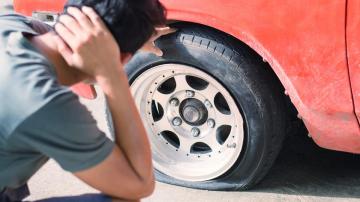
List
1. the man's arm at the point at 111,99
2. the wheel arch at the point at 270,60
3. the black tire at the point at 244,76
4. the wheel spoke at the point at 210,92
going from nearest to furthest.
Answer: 1. the man's arm at the point at 111,99
2. the wheel arch at the point at 270,60
3. the black tire at the point at 244,76
4. the wheel spoke at the point at 210,92

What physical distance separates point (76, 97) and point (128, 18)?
0.86ft

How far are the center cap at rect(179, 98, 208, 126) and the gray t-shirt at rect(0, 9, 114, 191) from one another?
59.2 inches

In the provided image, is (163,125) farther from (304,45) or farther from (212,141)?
(304,45)

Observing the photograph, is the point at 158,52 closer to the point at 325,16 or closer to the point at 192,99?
the point at 192,99

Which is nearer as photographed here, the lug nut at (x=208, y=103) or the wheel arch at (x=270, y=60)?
the wheel arch at (x=270, y=60)

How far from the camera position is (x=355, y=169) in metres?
3.29

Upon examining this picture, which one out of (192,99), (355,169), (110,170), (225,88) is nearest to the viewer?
(110,170)

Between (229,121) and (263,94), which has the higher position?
(263,94)

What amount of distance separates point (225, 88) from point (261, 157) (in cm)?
38

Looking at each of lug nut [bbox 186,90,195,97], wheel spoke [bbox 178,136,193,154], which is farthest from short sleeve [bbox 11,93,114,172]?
wheel spoke [bbox 178,136,193,154]

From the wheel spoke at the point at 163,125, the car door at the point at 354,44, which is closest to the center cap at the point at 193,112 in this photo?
the wheel spoke at the point at 163,125

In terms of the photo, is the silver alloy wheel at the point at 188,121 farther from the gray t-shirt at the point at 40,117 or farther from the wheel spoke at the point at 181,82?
the gray t-shirt at the point at 40,117

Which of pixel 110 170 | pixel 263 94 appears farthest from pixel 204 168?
pixel 110 170

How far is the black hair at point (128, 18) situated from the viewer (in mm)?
1589
